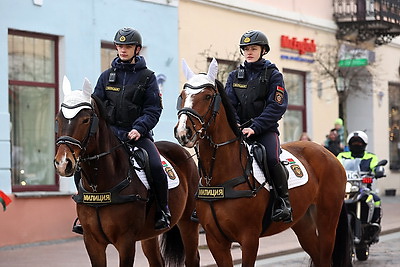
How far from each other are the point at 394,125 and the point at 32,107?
1610 centimetres

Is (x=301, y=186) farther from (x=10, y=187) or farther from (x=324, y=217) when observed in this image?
(x=10, y=187)

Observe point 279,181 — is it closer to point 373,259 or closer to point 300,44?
point 373,259

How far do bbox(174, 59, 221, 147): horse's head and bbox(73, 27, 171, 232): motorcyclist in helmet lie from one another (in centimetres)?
92

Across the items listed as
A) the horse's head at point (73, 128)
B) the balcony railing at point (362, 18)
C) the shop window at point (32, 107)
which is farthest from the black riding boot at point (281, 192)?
the balcony railing at point (362, 18)

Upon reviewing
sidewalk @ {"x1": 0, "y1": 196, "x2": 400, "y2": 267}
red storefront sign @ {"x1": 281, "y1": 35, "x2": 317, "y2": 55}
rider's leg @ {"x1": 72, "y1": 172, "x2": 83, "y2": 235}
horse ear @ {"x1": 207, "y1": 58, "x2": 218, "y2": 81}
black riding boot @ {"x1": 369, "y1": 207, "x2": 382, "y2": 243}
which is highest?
red storefront sign @ {"x1": 281, "y1": 35, "x2": 317, "y2": 55}

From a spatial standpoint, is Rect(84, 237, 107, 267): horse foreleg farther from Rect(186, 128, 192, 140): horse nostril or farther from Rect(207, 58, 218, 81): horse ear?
Rect(207, 58, 218, 81): horse ear

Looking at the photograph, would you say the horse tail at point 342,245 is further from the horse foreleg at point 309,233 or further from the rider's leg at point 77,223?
the rider's leg at point 77,223

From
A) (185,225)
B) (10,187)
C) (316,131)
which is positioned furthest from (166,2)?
(185,225)

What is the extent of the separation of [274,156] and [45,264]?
5.53 meters

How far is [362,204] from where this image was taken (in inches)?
525

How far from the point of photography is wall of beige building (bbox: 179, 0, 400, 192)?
19234 millimetres

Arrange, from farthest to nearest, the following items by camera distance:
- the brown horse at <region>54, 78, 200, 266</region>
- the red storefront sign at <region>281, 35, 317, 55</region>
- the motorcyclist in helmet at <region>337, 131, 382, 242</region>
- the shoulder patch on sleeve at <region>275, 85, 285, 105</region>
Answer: the red storefront sign at <region>281, 35, 317, 55</region>, the motorcyclist in helmet at <region>337, 131, 382, 242</region>, the shoulder patch on sleeve at <region>275, 85, 285, 105</region>, the brown horse at <region>54, 78, 200, 266</region>

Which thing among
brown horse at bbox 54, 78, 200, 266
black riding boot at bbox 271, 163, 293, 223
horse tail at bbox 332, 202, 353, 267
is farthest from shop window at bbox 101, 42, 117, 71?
black riding boot at bbox 271, 163, 293, 223

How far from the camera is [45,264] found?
12664mm
